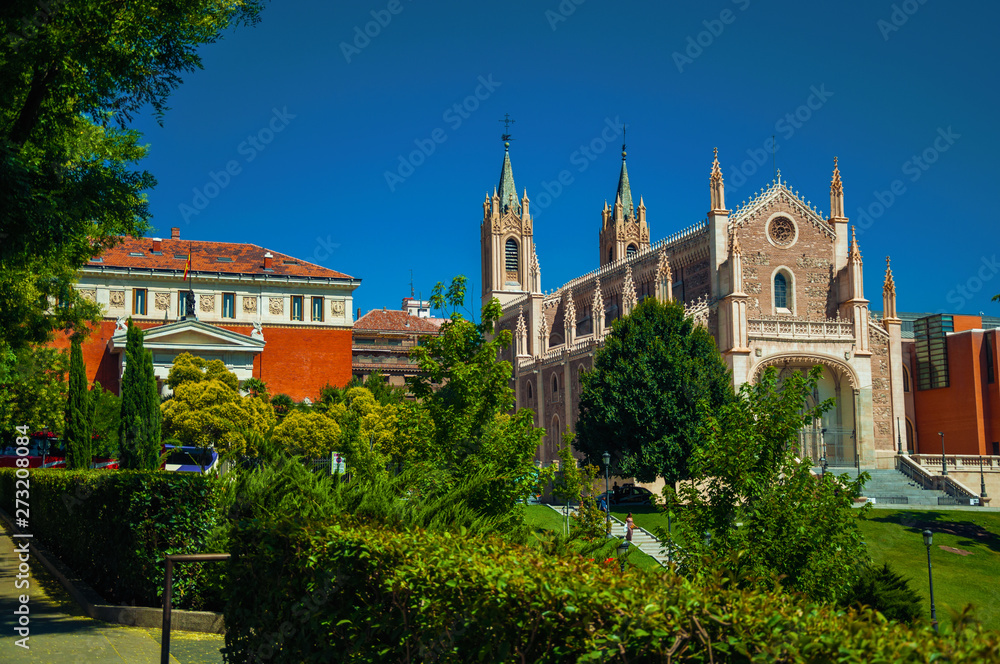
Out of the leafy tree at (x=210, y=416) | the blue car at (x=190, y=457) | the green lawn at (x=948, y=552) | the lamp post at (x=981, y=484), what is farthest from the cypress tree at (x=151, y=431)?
the lamp post at (x=981, y=484)

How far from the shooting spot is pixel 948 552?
3067 centimetres

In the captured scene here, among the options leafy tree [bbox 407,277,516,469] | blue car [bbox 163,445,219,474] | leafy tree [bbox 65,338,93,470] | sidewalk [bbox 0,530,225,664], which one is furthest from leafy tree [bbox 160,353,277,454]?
sidewalk [bbox 0,530,225,664]

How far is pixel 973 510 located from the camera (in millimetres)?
38781

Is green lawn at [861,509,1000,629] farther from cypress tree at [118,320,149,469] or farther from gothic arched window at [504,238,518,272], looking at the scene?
gothic arched window at [504,238,518,272]

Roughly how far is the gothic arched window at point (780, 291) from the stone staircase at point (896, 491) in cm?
1070

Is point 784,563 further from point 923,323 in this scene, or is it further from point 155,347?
point 923,323

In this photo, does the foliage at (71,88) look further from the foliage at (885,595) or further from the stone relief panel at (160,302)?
the stone relief panel at (160,302)

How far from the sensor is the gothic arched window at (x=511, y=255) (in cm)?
8362

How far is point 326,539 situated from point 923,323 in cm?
6676

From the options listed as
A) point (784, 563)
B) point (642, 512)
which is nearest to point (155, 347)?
point (642, 512)

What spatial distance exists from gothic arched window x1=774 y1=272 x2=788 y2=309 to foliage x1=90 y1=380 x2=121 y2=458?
3881cm

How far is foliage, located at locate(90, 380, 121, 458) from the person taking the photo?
145 feet

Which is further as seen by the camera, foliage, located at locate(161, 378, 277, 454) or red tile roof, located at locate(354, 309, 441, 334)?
red tile roof, located at locate(354, 309, 441, 334)

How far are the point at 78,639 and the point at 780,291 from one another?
49.3 metres
